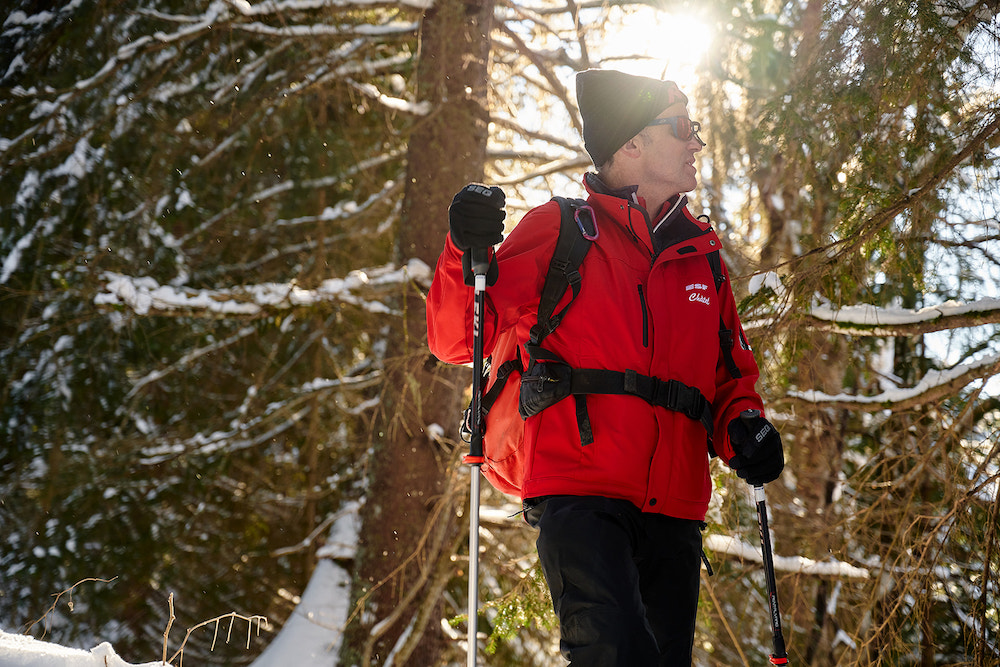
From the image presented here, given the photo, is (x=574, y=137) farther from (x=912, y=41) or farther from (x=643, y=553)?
(x=643, y=553)

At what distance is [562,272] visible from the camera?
2350 millimetres

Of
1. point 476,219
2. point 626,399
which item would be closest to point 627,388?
point 626,399

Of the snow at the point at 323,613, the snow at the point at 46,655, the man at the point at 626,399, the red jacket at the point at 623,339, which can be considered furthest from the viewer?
the snow at the point at 323,613

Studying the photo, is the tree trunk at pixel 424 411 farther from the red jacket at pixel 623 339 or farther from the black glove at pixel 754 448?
the black glove at pixel 754 448

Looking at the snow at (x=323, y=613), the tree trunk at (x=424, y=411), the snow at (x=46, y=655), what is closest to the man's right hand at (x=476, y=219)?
the snow at (x=46, y=655)

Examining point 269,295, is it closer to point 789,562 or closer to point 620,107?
point 620,107

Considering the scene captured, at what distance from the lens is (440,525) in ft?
17.4

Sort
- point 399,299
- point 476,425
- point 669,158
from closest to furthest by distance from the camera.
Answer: point 476,425, point 669,158, point 399,299

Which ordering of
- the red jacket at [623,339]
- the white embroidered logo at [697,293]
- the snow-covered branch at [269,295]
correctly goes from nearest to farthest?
the red jacket at [623,339]
the white embroidered logo at [697,293]
the snow-covered branch at [269,295]

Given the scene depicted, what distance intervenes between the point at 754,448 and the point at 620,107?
129 cm

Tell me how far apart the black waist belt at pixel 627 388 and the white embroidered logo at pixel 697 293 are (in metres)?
0.32

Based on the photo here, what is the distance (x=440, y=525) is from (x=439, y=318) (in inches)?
123

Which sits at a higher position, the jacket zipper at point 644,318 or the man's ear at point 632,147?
the man's ear at point 632,147

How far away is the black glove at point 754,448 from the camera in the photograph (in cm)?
237
